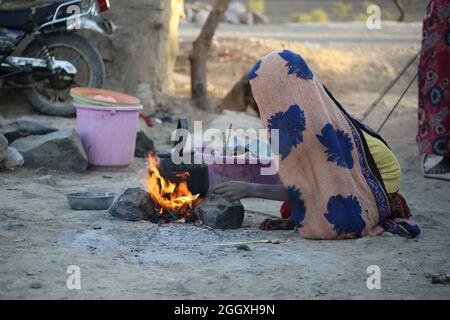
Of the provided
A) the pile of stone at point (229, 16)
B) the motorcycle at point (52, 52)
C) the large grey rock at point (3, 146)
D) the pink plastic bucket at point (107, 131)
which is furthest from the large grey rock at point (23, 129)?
the pile of stone at point (229, 16)

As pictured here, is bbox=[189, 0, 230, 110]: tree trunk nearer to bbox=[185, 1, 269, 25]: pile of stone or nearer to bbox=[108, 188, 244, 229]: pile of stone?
bbox=[108, 188, 244, 229]: pile of stone

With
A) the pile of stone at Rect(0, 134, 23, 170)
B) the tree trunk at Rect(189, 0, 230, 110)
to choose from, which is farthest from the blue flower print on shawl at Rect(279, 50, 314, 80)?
the tree trunk at Rect(189, 0, 230, 110)

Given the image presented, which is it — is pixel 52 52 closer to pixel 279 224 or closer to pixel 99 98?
pixel 99 98

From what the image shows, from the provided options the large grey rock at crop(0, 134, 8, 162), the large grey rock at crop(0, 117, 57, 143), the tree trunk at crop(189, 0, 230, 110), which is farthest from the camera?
the tree trunk at crop(189, 0, 230, 110)

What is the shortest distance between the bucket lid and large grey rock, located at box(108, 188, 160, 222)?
A: 76.3 inches

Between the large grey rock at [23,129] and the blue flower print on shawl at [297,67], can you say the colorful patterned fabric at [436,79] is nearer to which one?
the blue flower print on shawl at [297,67]

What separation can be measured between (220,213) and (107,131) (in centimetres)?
228

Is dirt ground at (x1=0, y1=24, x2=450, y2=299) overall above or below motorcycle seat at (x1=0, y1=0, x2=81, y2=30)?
below

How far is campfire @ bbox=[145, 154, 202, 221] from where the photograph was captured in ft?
15.9

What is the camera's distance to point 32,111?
28.5 ft

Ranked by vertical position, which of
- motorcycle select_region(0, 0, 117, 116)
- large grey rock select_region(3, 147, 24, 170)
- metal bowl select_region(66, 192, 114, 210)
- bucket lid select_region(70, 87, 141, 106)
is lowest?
metal bowl select_region(66, 192, 114, 210)

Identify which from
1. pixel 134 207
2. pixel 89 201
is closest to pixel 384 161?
pixel 134 207
